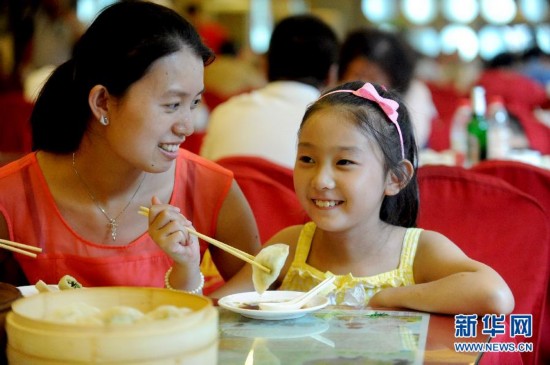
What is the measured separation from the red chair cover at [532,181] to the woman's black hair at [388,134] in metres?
0.31

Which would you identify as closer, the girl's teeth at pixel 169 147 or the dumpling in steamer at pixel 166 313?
the dumpling in steamer at pixel 166 313

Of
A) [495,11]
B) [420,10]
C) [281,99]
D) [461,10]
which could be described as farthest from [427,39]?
[281,99]

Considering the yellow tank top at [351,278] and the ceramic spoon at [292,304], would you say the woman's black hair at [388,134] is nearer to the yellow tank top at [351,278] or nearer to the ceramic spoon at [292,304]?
the yellow tank top at [351,278]

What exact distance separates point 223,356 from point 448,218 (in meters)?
1.02

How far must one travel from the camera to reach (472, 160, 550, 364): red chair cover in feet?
7.04

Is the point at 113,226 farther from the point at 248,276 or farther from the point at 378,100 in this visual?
the point at 378,100

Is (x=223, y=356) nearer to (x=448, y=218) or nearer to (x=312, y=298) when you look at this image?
(x=312, y=298)

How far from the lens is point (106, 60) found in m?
1.84

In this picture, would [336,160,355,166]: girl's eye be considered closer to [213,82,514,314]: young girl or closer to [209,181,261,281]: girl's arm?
[213,82,514,314]: young girl

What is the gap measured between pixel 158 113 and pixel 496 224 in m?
0.83

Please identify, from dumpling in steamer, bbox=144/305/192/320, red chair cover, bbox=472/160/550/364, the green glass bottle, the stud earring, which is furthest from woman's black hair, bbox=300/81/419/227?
the green glass bottle

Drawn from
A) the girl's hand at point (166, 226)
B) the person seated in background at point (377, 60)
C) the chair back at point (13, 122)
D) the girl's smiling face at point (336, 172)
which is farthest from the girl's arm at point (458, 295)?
the chair back at point (13, 122)

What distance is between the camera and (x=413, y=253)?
192 centimetres

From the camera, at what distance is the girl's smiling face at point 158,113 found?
1759 millimetres
